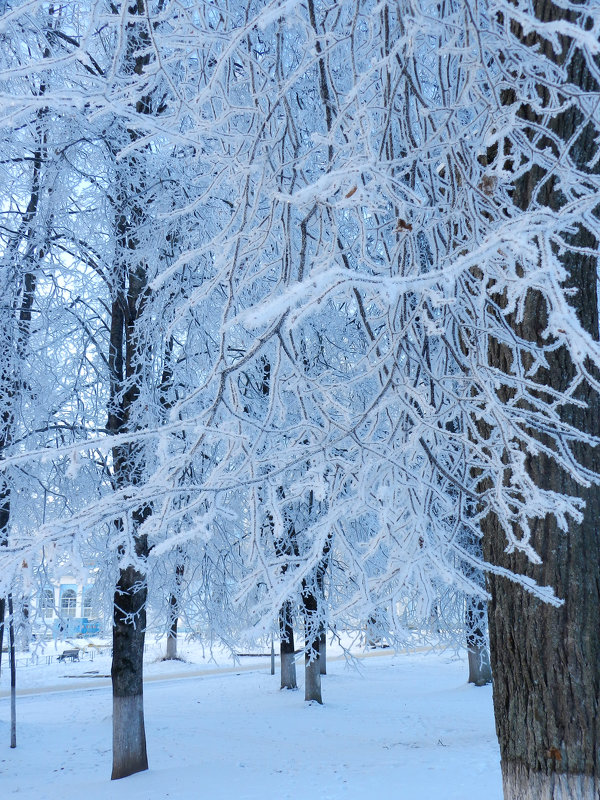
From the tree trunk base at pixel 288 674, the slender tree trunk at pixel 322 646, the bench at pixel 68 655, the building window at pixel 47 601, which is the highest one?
the building window at pixel 47 601

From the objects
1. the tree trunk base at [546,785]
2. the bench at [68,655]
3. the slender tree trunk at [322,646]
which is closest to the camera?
the tree trunk base at [546,785]

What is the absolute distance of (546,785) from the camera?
9.00 ft

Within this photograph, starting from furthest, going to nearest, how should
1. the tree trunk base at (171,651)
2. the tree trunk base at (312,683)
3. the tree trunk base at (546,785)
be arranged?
the tree trunk base at (171,651) → the tree trunk base at (312,683) → the tree trunk base at (546,785)

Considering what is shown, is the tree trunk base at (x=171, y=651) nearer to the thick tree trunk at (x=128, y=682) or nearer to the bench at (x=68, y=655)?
the bench at (x=68, y=655)

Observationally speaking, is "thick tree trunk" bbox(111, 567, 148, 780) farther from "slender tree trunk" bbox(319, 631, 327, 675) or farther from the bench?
the bench

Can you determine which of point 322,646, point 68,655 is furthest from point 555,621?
point 68,655

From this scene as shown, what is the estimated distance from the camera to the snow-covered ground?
8594 millimetres

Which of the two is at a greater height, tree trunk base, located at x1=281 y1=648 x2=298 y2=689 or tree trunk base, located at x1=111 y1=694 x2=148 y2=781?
tree trunk base, located at x1=111 y1=694 x2=148 y2=781

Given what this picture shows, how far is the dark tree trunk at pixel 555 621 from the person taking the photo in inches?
108

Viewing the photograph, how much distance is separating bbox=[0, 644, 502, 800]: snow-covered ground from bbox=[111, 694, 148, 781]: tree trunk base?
0.53 feet

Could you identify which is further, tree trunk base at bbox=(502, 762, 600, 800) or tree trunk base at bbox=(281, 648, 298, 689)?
tree trunk base at bbox=(281, 648, 298, 689)

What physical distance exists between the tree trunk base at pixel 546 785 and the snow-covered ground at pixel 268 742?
19.0 feet

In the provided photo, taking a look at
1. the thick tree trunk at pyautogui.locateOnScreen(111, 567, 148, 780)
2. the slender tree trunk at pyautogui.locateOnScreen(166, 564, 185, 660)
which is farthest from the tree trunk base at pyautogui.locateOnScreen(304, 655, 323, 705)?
the slender tree trunk at pyautogui.locateOnScreen(166, 564, 185, 660)

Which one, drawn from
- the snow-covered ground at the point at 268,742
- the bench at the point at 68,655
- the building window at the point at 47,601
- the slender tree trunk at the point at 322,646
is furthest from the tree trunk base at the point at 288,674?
the bench at the point at 68,655
